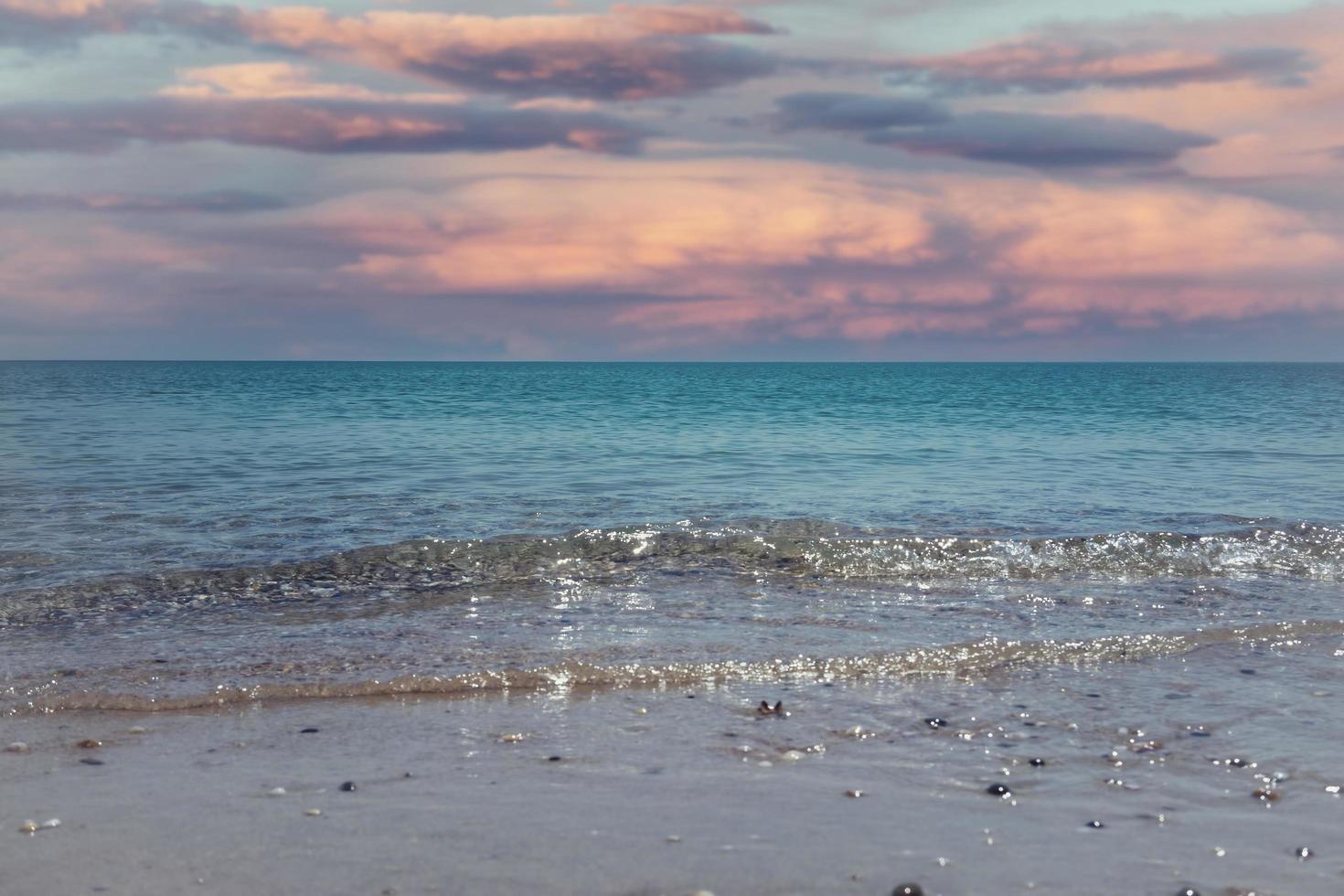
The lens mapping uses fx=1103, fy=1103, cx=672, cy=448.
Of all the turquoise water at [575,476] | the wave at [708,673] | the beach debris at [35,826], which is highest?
the turquoise water at [575,476]

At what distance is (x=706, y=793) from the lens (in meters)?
5.98

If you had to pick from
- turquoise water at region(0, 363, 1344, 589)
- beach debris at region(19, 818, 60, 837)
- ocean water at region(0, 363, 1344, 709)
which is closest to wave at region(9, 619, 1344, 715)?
ocean water at region(0, 363, 1344, 709)

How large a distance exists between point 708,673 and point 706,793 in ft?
8.27

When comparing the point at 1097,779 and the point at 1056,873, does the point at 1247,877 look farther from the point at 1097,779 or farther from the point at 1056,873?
the point at 1097,779

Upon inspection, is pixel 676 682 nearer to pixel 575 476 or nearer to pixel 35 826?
pixel 35 826

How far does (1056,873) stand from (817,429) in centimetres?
3156

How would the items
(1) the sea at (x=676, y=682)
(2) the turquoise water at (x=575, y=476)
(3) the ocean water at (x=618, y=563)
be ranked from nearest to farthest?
(1) the sea at (x=676, y=682), (3) the ocean water at (x=618, y=563), (2) the turquoise water at (x=575, y=476)

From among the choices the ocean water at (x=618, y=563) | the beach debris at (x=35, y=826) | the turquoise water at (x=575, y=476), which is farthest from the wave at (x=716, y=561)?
the beach debris at (x=35, y=826)

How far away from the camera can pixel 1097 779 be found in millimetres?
6199

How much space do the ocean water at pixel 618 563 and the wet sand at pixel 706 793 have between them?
0.83 meters

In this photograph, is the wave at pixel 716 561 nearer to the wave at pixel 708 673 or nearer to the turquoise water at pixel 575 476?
the turquoise water at pixel 575 476

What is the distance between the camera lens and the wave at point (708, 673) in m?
7.81

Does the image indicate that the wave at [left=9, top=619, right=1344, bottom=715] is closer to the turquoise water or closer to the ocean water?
the ocean water

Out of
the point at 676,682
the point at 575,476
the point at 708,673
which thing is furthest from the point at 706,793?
the point at 575,476
